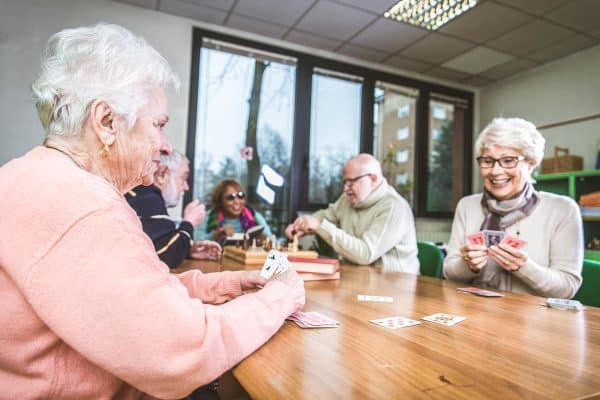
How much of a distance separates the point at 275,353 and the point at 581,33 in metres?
4.50

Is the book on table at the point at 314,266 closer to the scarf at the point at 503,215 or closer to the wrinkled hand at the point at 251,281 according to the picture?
the wrinkled hand at the point at 251,281

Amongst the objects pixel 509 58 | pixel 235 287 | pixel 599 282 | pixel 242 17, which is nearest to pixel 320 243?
pixel 599 282

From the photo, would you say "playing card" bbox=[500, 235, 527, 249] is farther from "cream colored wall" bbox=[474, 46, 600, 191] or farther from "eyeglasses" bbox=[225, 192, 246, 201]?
"cream colored wall" bbox=[474, 46, 600, 191]

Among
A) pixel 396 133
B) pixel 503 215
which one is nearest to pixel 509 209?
pixel 503 215

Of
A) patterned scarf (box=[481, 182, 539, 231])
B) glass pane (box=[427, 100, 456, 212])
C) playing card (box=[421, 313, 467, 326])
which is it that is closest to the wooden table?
playing card (box=[421, 313, 467, 326])

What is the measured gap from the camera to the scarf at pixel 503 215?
5.67ft

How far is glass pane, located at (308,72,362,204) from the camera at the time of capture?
4426 mm

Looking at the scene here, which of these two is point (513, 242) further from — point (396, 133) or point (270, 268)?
point (396, 133)

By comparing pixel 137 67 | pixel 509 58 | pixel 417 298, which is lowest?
pixel 417 298

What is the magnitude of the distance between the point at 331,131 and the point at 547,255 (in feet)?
10.2

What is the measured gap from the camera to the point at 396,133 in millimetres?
4875

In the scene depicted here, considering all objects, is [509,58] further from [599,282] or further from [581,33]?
[599,282]

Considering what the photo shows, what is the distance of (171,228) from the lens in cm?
185

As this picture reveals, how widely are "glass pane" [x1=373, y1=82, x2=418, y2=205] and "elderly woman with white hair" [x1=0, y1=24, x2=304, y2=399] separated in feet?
13.7
